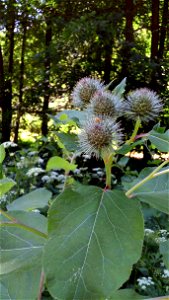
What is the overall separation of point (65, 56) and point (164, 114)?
72 cm

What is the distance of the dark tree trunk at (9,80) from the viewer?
2.34 meters

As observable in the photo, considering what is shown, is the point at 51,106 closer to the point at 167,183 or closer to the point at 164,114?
the point at 164,114

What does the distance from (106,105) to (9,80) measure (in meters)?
2.08

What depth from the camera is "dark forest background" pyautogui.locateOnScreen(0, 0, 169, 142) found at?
214cm

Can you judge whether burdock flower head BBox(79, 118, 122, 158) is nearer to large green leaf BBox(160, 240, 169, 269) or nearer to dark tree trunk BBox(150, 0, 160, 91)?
large green leaf BBox(160, 240, 169, 269)

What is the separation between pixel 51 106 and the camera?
2592mm

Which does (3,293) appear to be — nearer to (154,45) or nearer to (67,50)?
(154,45)

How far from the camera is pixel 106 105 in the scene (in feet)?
1.55

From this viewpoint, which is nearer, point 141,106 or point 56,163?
point 56,163

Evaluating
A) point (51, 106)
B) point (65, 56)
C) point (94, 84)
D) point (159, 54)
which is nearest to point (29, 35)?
point (65, 56)

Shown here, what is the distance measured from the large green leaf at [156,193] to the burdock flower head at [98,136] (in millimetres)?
59

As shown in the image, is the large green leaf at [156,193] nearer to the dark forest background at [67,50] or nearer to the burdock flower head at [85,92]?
the burdock flower head at [85,92]

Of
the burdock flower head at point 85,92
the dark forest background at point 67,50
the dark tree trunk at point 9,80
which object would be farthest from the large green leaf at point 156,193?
the dark tree trunk at point 9,80

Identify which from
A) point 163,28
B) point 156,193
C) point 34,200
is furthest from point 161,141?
point 163,28
